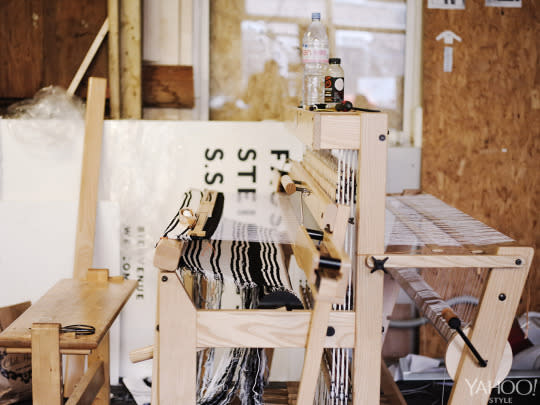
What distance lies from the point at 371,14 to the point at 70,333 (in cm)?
247

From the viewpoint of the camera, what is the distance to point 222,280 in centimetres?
185

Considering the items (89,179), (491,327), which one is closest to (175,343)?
(491,327)

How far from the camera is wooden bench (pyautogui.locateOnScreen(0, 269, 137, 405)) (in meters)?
2.06

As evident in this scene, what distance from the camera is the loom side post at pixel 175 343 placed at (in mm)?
1739

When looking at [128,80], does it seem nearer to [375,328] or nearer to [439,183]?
[439,183]

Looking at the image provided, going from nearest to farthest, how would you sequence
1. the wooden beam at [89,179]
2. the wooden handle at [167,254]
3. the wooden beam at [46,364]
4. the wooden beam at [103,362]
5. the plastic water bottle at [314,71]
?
the wooden handle at [167,254] < the wooden beam at [46,364] < the plastic water bottle at [314,71] < the wooden beam at [103,362] < the wooden beam at [89,179]

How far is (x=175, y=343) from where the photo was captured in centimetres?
176

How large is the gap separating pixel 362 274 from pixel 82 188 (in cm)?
176

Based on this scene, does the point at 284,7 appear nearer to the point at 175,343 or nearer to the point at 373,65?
the point at 373,65

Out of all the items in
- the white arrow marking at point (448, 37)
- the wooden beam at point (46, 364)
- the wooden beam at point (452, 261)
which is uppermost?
the white arrow marking at point (448, 37)

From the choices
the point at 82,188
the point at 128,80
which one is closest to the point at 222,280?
the point at 82,188
